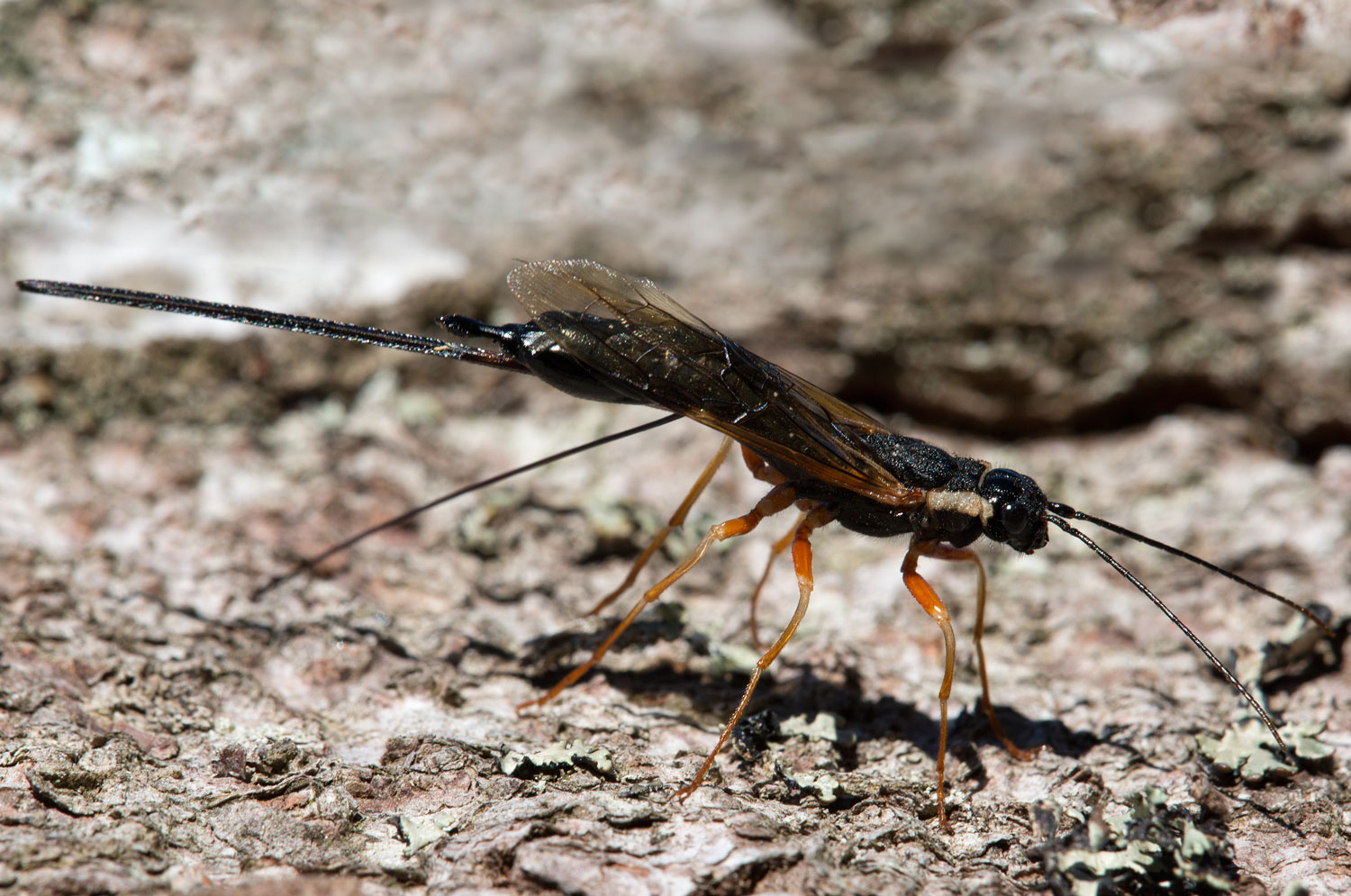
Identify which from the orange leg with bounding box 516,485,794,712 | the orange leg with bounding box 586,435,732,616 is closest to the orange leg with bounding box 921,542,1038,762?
the orange leg with bounding box 516,485,794,712

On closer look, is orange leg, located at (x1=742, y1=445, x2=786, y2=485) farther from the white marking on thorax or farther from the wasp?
the white marking on thorax

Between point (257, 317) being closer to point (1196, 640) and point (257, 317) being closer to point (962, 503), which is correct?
point (962, 503)

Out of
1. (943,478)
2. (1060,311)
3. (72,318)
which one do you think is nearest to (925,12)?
(1060,311)

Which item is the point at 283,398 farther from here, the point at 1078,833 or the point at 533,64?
the point at 1078,833

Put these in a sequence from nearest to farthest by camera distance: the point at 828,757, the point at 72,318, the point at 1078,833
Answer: the point at 1078,833, the point at 828,757, the point at 72,318

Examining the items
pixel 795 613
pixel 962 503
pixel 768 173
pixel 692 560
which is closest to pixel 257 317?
pixel 692 560
